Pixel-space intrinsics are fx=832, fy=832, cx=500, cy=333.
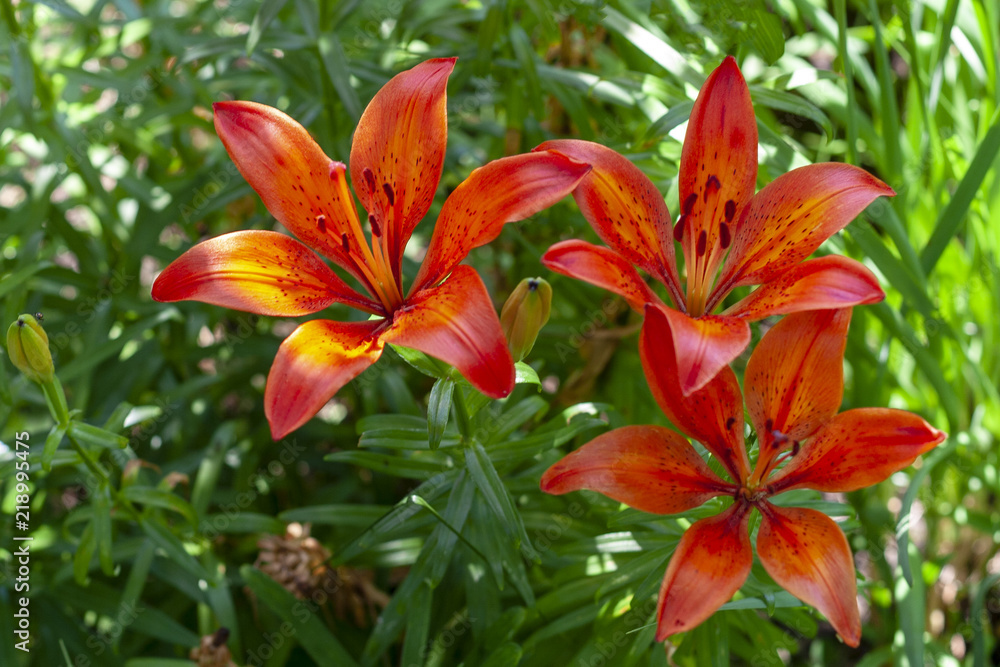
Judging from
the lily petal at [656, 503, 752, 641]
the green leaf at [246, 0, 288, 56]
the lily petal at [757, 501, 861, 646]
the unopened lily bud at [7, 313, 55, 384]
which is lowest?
the lily petal at [757, 501, 861, 646]

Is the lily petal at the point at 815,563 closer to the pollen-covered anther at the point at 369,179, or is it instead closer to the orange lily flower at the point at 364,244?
the orange lily flower at the point at 364,244

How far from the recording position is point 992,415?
61.1 inches

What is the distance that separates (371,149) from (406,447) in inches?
15.4

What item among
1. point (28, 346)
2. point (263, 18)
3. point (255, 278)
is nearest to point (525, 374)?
point (255, 278)

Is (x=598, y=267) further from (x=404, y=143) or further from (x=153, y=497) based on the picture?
(x=153, y=497)

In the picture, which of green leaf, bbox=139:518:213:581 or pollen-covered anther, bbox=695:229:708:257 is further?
green leaf, bbox=139:518:213:581

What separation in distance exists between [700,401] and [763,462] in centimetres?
11

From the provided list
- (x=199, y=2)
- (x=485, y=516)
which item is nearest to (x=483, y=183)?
(x=485, y=516)

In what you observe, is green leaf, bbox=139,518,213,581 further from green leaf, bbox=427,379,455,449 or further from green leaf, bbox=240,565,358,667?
green leaf, bbox=427,379,455,449

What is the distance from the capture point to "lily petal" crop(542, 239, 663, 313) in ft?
2.48

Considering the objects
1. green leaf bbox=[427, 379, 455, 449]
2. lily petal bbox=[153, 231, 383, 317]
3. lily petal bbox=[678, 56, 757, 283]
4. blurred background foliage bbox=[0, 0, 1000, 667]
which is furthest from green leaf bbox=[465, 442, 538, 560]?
lily petal bbox=[678, 56, 757, 283]

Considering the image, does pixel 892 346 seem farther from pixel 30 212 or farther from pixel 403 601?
pixel 30 212

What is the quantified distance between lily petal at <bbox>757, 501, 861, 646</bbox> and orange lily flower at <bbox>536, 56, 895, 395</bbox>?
0.72 feet

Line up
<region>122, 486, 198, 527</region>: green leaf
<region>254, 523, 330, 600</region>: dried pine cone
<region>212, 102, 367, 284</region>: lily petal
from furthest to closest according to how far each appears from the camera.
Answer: <region>254, 523, 330, 600</region>: dried pine cone, <region>122, 486, 198, 527</region>: green leaf, <region>212, 102, 367, 284</region>: lily petal
